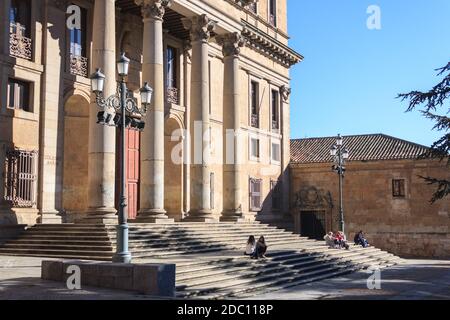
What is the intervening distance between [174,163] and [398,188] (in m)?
15.7

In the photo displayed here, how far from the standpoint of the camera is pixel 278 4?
127 ft

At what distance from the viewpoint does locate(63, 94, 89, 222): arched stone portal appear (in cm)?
2347

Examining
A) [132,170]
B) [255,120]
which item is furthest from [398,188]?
[132,170]

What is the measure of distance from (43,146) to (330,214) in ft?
75.0

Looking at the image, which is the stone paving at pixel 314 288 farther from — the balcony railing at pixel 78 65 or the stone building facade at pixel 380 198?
the stone building facade at pixel 380 198

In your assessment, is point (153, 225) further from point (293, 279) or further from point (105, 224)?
point (293, 279)

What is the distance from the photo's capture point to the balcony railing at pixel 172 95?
93.1ft

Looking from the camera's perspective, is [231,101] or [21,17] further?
[231,101]

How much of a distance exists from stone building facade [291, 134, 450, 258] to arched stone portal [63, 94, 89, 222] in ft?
61.6

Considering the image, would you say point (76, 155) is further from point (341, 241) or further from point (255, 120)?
point (255, 120)

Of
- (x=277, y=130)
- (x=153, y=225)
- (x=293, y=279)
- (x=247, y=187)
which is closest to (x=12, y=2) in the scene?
(x=153, y=225)

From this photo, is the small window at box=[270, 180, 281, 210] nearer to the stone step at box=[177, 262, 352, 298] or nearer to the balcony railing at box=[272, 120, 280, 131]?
the balcony railing at box=[272, 120, 280, 131]

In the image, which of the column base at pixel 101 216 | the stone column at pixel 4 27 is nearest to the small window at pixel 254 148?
the column base at pixel 101 216

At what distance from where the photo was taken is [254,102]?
3569 cm
